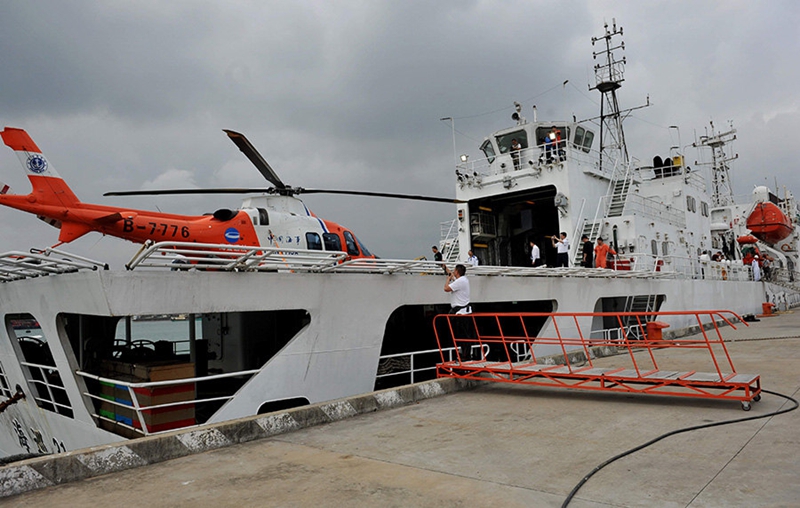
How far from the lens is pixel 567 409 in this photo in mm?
6594

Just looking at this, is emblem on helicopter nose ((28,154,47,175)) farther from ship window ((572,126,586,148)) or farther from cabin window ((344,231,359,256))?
ship window ((572,126,586,148))

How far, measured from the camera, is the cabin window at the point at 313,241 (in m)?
11.3

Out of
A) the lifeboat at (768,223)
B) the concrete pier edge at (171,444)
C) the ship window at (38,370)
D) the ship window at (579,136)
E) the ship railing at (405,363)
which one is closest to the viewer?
the concrete pier edge at (171,444)

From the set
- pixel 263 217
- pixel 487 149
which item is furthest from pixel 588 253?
pixel 263 217

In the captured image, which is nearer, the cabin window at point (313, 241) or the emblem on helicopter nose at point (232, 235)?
the emblem on helicopter nose at point (232, 235)

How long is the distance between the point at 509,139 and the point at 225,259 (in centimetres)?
1544

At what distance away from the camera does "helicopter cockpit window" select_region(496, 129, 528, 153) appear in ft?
65.9

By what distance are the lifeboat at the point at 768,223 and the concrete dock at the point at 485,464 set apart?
111 feet

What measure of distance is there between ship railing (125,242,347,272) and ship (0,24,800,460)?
1.2 inches

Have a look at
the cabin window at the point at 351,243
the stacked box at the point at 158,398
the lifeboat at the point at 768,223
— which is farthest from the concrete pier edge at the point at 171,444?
the lifeboat at the point at 768,223

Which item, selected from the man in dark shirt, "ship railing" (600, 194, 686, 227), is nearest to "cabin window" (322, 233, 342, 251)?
the man in dark shirt

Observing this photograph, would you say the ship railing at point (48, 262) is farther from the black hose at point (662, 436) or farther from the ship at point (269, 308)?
the black hose at point (662, 436)

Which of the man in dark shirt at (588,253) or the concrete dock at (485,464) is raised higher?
the man in dark shirt at (588,253)

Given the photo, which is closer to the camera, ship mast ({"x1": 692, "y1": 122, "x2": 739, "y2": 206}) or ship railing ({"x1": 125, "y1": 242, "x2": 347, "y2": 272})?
ship railing ({"x1": 125, "y1": 242, "x2": 347, "y2": 272})
